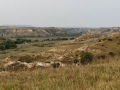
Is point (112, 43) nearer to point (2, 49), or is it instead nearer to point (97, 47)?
point (97, 47)

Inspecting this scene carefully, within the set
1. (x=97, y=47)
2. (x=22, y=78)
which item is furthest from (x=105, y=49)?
(x=22, y=78)

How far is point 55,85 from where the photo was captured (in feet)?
15.9

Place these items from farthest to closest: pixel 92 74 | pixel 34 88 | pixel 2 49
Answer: pixel 2 49 → pixel 92 74 → pixel 34 88

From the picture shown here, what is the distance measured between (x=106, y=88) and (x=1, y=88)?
239 centimetres

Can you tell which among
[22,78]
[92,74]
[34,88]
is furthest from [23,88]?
[92,74]

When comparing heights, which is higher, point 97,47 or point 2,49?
point 97,47

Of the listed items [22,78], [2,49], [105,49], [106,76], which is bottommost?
[2,49]

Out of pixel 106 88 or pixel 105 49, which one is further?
pixel 105 49

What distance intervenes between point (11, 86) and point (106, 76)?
2.22 m

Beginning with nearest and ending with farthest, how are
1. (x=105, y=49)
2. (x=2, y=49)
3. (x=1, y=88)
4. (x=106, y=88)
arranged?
(x=106, y=88) → (x=1, y=88) → (x=105, y=49) → (x=2, y=49)

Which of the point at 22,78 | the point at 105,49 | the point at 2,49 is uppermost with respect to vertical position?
the point at 22,78

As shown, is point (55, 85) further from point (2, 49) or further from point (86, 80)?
point (2, 49)

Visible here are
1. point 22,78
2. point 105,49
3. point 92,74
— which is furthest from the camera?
point 105,49

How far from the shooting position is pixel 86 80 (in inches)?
199
